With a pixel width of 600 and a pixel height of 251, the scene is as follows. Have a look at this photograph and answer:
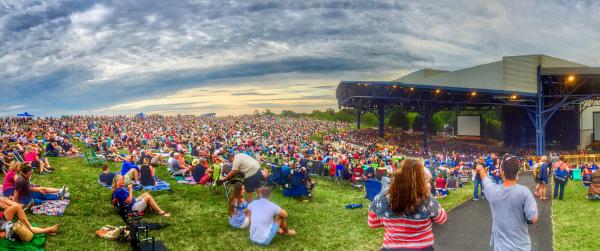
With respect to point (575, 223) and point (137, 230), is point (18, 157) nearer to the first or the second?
point (137, 230)

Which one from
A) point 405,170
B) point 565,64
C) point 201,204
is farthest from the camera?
point 565,64

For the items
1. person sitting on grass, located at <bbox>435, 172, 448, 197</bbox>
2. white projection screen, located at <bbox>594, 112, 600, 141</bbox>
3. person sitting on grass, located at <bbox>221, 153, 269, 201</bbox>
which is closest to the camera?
person sitting on grass, located at <bbox>221, 153, 269, 201</bbox>

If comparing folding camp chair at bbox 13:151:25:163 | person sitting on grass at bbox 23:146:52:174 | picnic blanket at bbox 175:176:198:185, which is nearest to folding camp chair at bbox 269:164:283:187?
picnic blanket at bbox 175:176:198:185

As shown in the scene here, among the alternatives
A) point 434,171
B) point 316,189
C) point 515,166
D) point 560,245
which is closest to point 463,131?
point 434,171

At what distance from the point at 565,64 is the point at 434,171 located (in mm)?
30851

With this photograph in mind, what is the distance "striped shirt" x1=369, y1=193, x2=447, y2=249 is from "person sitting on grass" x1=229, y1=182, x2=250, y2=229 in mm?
5266

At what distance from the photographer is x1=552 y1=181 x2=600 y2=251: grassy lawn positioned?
764cm

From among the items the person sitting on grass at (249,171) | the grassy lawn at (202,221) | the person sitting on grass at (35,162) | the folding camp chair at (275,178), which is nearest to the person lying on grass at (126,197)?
the grassy lawn at (202,221)

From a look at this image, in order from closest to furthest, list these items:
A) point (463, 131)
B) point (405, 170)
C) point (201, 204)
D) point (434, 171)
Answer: point (405, 170), point (201, 204), point (434, 171), point (463, 131)

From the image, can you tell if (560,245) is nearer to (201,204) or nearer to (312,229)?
(312,229)

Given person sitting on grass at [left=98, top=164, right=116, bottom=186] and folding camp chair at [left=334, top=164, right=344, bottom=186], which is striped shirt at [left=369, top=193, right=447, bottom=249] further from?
folding camp chair at [left=334, top=164, right=344, bottom=186]

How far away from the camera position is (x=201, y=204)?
1023cm

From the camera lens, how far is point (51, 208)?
8555 millimetres

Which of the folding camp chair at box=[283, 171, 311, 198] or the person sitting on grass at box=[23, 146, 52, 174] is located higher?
the person sitting on grass at box=[23, 146, 52, 174]
